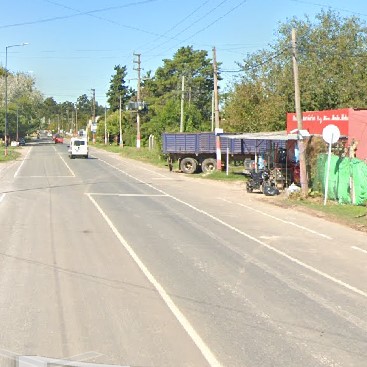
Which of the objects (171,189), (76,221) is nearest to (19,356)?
(76,221)

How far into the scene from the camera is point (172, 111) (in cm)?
5784

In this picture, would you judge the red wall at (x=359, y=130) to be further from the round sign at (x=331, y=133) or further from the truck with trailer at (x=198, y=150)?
the truck with trailer at (x=198, y=150)

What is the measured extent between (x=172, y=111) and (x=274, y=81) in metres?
14.9

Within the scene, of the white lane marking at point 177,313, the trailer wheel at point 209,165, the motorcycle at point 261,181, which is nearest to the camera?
the white lane marking at point 177,313

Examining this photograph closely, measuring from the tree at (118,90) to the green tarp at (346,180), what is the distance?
345 feet

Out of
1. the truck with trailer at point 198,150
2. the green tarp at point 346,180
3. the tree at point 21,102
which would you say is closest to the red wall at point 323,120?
the green tarp at point 346,180

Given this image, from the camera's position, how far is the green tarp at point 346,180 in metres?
18.8

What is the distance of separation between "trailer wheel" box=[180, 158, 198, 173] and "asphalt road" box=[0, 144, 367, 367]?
20069 mm

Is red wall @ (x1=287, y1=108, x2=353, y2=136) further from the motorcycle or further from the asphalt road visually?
the asphalt road

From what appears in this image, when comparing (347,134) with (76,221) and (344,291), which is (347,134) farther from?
(344,291)

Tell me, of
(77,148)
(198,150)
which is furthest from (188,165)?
(77,148)

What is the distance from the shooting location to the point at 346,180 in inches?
778

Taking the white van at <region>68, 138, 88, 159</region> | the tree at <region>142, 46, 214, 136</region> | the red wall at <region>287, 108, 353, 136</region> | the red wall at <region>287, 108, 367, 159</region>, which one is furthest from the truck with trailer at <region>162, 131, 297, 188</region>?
the tree at <region>142, 46, 214, 136</region>

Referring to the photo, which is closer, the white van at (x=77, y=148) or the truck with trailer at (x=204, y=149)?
the truck with trailer at (x=204, y=149)
